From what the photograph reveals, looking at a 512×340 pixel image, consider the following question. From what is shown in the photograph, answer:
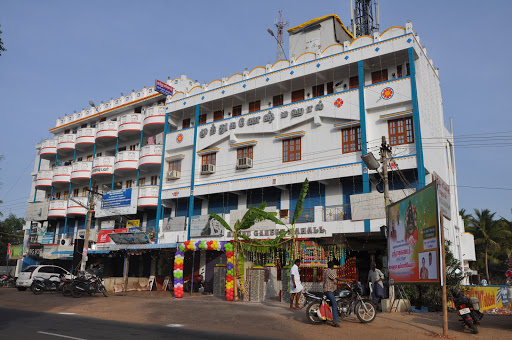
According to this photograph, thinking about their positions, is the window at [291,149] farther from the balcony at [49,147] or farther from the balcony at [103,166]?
the balcony at [49,147]

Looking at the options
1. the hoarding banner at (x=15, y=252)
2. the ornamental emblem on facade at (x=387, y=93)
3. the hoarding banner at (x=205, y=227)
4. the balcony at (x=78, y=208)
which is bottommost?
the hoarding banner at (x=15, y=252)

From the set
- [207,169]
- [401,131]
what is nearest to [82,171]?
[207,169]

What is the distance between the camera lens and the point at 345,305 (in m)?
10.8

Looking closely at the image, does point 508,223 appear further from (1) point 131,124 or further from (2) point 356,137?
(1) point 131,124

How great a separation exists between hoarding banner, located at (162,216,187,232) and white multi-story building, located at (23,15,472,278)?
71 mm

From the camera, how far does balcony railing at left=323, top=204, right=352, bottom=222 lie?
22.5m

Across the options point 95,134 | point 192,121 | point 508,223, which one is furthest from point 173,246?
point 508,223

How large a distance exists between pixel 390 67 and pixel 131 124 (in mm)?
20485

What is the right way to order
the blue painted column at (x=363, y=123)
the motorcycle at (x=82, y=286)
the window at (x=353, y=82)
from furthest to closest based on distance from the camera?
the window at (x=353, y=82) < the blue painted column at (x=363, y=123) < the motorcycle at (x=82, y=286)

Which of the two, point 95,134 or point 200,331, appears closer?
point 200,331

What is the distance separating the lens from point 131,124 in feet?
112

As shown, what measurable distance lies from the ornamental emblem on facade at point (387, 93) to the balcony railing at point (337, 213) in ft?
20.4

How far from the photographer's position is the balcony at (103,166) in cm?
3469

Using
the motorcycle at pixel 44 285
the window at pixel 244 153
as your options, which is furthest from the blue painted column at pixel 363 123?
the motorcycle at pixel 44 285
